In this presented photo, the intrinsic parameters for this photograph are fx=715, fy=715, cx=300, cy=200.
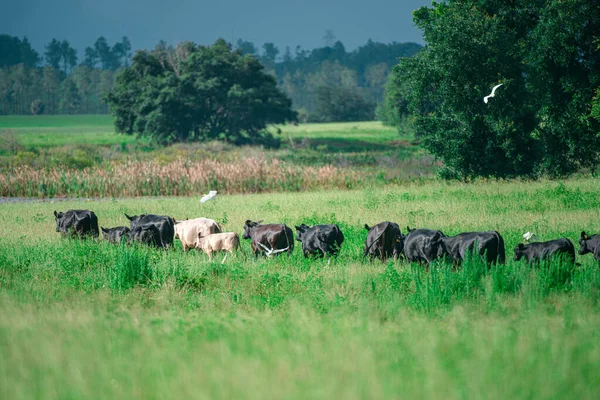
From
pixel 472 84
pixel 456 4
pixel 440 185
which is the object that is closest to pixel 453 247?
pixel 440 185

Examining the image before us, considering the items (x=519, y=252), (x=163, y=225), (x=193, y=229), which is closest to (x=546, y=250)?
(x=519, y=252)

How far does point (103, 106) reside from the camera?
16125 cm

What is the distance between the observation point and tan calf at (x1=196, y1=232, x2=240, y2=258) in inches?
567

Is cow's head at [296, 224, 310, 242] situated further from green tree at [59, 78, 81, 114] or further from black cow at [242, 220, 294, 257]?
green tree at [59, 78, 81, 114]

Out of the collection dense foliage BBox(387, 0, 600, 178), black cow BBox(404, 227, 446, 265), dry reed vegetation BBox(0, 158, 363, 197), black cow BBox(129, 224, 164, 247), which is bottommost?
dry reed vegetation BBox(0, 158, 363, 197)

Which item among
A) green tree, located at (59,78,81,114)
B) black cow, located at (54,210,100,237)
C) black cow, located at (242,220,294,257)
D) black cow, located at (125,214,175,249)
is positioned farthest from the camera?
green tree, located at (59,78,81,114)

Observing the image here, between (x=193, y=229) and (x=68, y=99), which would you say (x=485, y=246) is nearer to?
(x=193, y=229)

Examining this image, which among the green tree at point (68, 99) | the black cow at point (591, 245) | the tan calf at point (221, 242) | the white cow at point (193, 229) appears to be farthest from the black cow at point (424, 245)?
the green tree at point (68, 99)

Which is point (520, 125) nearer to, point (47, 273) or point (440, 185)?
point (440, 185)

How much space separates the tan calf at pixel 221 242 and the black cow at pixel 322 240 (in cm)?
141

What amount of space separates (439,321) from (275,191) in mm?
24988

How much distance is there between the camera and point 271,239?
14367 mm

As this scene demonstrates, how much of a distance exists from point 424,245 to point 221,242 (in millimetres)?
4155

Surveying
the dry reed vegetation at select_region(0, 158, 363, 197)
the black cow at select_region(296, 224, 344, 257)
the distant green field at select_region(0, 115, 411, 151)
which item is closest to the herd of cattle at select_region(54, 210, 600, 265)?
the black cow at select_region(296, 224, 344, 257)
